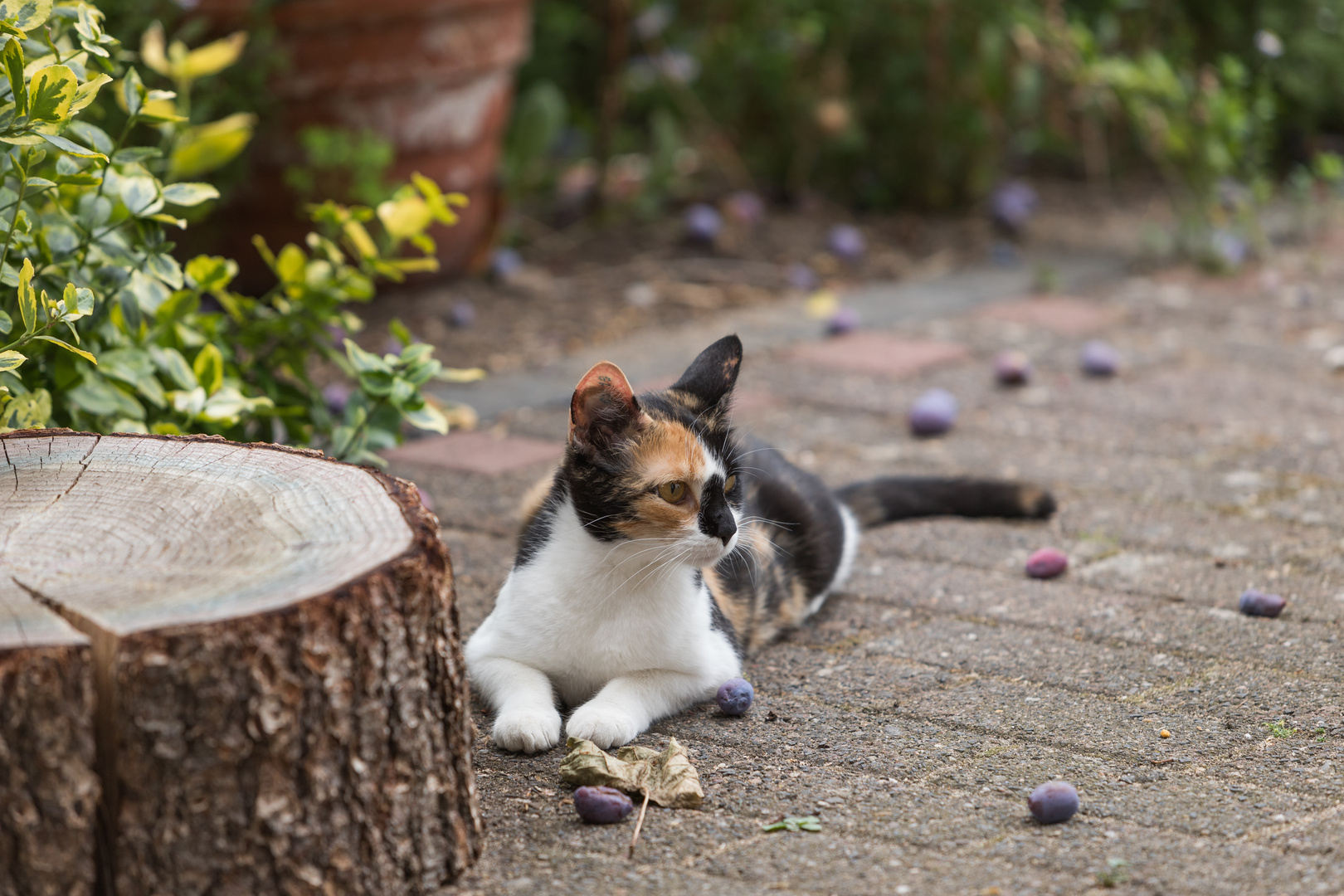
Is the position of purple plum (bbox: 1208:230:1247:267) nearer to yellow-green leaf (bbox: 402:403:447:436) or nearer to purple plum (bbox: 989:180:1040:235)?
purple plum (bbox: 989:180:1040:235)

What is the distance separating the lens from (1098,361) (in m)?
4.67

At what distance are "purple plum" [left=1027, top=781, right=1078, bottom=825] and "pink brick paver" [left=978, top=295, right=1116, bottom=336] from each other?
346 centimetres

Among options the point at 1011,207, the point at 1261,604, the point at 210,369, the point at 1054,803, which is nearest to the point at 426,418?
the point at 210,369

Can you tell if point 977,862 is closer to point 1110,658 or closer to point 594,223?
point 1110,658

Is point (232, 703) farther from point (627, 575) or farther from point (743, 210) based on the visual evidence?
point (743, 210)

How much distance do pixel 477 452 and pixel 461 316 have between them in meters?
1.22

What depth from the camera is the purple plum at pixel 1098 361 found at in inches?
184

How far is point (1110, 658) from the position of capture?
265 centimetres

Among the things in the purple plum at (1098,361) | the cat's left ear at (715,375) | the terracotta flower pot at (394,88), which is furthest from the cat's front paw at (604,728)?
the terracotta flower pot at (394,88)

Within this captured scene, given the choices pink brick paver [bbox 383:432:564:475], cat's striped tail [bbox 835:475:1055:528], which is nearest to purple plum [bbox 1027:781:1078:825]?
cat's striped tail [bbox 835:475:1055:528]

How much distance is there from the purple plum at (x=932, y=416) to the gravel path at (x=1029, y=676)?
42mm

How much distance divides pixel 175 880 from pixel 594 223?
16.2 ft

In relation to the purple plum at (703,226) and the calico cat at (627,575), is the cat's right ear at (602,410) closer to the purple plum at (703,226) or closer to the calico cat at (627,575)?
the calico cat at (627,575)

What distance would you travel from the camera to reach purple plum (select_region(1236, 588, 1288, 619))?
2789 millimetres
